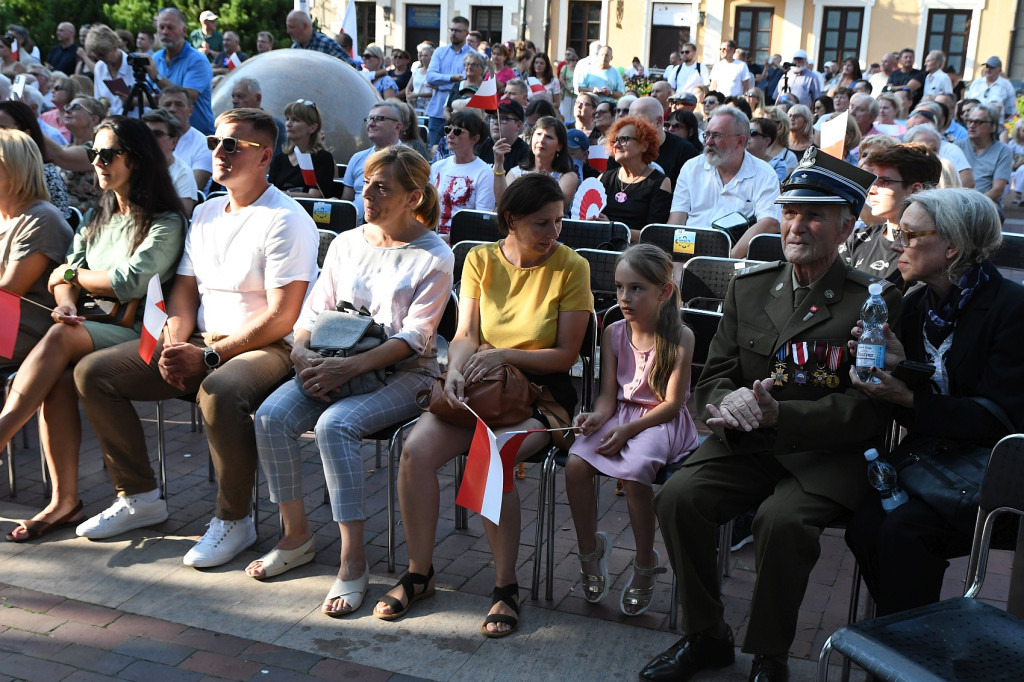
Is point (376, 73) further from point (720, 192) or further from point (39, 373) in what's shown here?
point (39, 373)

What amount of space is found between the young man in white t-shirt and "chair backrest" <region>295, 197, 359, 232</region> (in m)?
1.82

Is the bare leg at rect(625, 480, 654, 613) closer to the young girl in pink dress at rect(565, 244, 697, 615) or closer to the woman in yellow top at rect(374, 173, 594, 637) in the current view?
the young girl in pink dress at rect(565, 244, 697, 615)

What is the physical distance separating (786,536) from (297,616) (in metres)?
1.78

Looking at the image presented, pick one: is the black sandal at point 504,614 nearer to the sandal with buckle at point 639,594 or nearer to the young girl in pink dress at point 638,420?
the young girl in pink dress at point 638,420

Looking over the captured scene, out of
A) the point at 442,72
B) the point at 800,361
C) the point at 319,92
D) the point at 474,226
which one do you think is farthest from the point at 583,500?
the point at 442,72

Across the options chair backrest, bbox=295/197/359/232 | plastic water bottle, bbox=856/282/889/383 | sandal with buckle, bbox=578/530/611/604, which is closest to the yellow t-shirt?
sandal with buckle, bbox=578/530/611/604

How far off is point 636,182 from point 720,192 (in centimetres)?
60

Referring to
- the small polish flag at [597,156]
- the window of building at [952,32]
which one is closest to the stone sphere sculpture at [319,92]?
the small polish flag at [597,156]

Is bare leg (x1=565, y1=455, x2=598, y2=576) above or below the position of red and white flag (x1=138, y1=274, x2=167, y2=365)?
below

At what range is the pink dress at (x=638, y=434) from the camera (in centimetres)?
360

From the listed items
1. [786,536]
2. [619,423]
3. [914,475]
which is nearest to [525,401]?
[619,423]

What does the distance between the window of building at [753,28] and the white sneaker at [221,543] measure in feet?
110

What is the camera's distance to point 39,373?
4336mm

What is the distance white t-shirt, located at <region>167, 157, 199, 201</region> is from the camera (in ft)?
21.1
